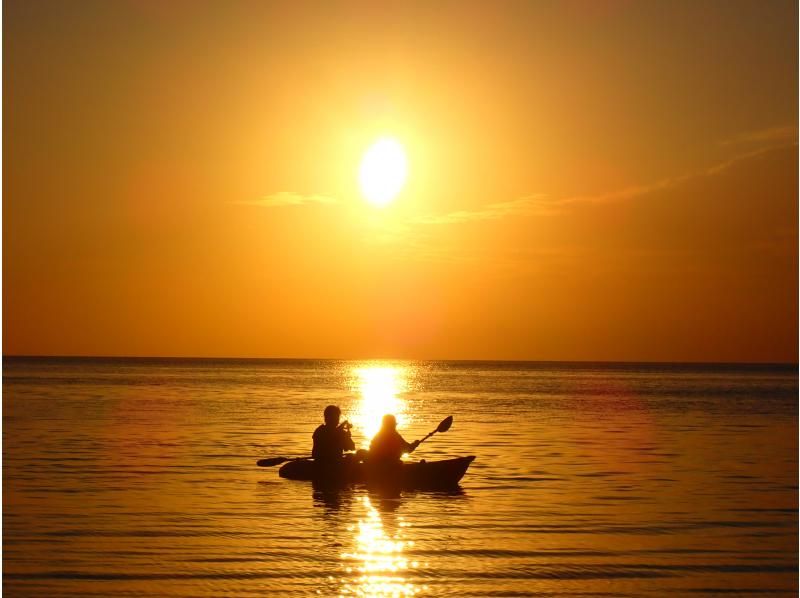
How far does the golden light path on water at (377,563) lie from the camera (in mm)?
14156

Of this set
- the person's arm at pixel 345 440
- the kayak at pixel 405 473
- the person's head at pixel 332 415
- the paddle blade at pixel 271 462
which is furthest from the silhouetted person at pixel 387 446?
the paddle blade at pixel 271 462

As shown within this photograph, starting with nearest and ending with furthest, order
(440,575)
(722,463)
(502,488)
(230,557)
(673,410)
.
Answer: (440,575) < (230,557) < (502,488) < (722,463) < (673,410)

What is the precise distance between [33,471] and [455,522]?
13.0 meters

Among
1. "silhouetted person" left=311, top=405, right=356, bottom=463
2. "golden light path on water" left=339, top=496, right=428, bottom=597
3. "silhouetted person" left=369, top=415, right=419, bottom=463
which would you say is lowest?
"golden light path on water" left=339, top=496, right=428, bottom=597

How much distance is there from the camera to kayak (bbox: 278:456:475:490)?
24.7 metres

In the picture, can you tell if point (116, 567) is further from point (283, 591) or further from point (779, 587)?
point (779, 587)

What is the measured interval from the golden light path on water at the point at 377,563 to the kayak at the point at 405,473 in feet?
14.8

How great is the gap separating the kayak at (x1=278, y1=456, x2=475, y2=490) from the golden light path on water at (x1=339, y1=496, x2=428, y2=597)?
451 cm

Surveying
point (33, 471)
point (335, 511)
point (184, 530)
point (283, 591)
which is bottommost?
point (283, 591)

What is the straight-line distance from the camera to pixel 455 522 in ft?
65.2

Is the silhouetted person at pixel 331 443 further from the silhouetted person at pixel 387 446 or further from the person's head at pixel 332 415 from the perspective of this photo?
the silhouetted person at pixel 387 446

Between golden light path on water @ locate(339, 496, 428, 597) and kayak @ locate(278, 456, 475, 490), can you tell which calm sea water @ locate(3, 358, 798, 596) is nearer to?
golden light path on water @ locate(339, 496, 428, 597)

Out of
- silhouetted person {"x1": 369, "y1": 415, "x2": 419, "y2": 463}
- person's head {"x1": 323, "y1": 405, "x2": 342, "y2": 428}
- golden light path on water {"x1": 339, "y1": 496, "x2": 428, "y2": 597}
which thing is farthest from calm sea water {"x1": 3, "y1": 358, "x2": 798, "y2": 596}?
person's head {"x1": 323, "y1": 405, "x2": 342, "y2": 428}

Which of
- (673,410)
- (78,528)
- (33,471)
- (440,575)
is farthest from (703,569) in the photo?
(673,410)
